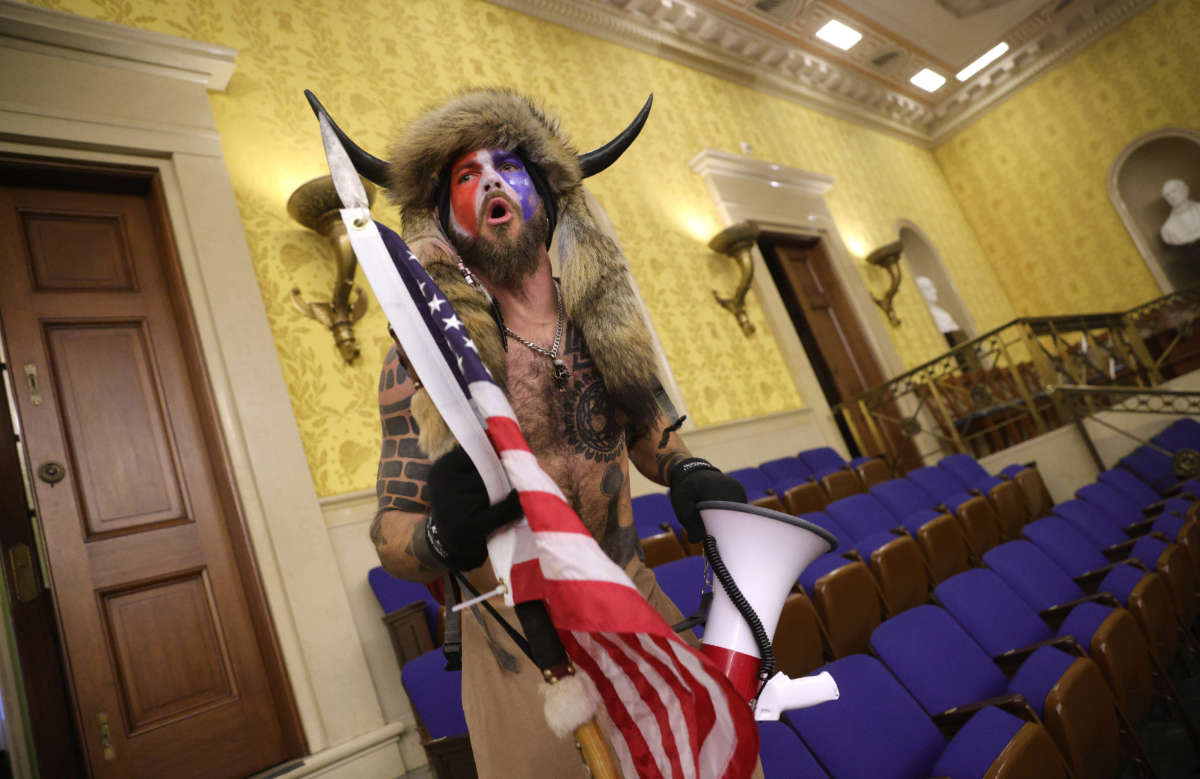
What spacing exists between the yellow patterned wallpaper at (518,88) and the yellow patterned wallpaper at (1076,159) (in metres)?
2.18

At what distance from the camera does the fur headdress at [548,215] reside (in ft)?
3.40

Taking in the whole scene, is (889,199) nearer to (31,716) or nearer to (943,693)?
(943,693)

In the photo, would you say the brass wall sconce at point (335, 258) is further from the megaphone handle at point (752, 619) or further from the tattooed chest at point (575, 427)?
the megaphone handle at point (752, 619)

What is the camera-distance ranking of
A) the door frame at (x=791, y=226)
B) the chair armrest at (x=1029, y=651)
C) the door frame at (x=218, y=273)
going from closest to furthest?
the chair armrest at (x=1029, y=651)
the door frame at (x=218, y=273)
the door frame at (x=791, y=226)

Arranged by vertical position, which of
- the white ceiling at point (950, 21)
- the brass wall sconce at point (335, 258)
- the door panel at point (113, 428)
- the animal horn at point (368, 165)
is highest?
the white ceiling at point (950, 21)

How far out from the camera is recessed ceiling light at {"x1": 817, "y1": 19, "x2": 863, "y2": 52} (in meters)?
8.52

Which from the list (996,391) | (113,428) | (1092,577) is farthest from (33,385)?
(996,391)

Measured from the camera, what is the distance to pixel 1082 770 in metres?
1.78

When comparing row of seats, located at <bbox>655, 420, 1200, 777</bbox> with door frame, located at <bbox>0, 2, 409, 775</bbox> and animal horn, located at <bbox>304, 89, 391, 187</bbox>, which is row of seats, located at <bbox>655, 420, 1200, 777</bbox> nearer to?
animal horn, located at <bbox>304, 89, 391, 187</bbox>

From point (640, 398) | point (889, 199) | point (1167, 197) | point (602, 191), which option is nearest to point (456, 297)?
point (640, 398)

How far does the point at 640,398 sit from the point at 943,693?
5.15 ft

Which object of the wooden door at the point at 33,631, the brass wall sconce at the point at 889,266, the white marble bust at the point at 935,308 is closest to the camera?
the wooden door at the point at 33,631

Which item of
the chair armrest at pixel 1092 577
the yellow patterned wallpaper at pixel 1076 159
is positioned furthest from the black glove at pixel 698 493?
the yellow patterned wallpaper at pixel 1076 159

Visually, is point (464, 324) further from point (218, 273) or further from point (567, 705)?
point (218, 273)
